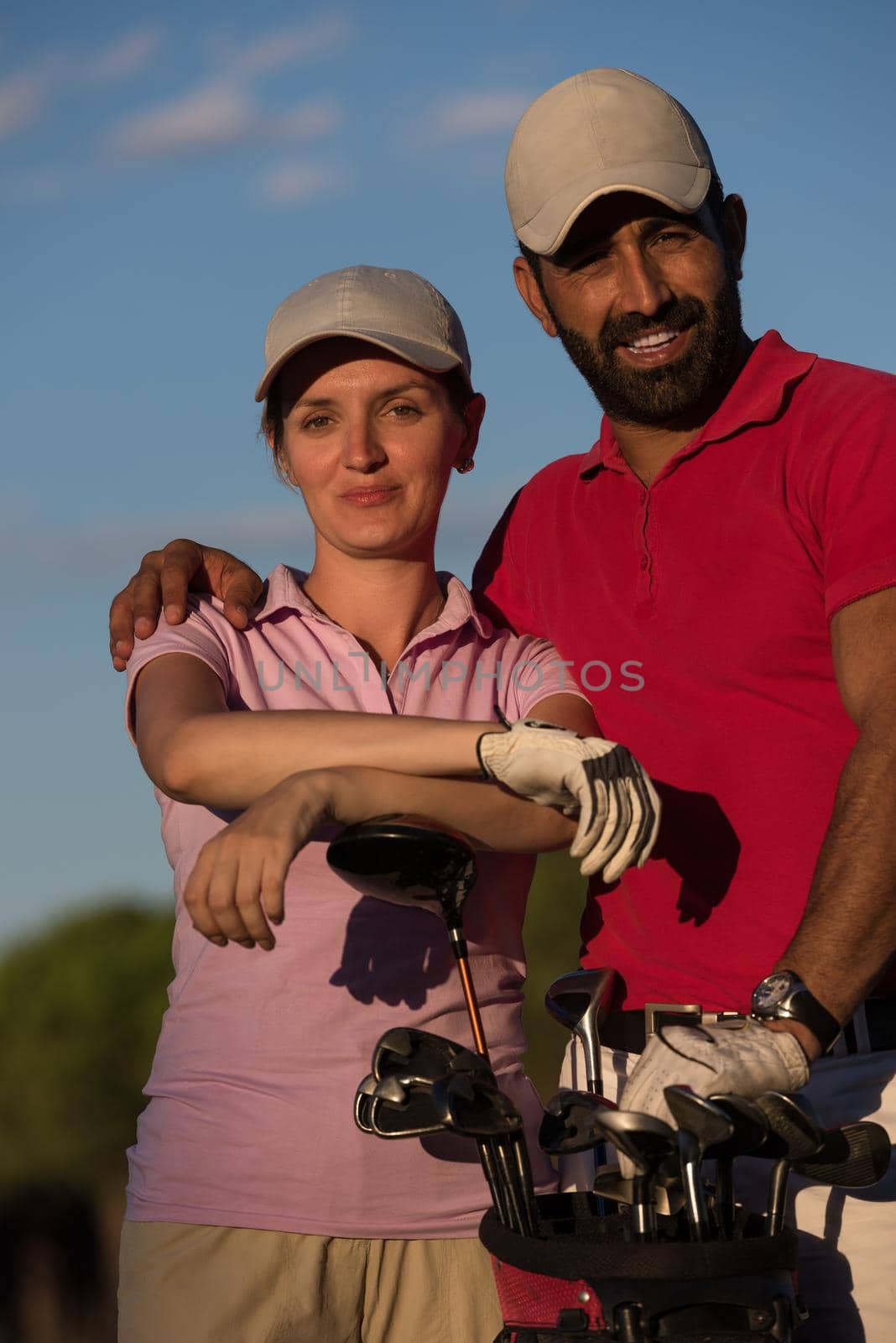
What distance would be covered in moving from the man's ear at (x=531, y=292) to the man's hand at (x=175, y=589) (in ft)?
2.83

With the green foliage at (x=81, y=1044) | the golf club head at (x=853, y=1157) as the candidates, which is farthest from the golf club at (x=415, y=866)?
the green foliage at (x=81, y=1044)

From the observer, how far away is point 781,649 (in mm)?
3082

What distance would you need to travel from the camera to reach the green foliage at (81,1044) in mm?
11078

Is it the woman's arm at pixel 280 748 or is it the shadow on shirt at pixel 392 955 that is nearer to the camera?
the woman's arm at pixel 280 748

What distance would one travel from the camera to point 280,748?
2570 mm

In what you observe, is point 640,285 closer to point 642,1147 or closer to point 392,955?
point 392,955

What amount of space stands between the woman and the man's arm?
0.41 m

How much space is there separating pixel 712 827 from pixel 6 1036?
30.2 ft

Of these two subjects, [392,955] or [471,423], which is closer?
[392,955]

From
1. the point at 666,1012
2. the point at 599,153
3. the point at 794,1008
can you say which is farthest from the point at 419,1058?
the point at 599,153

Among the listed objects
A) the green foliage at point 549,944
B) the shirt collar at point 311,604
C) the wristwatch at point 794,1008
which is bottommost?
the green foliage at point 549,944

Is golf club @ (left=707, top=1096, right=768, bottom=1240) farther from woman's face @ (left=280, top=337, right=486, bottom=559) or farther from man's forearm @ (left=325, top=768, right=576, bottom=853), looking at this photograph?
woman's face @ (left=280, top=337, right=486, bottom=559)

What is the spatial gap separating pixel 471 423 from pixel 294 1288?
1.61 metres

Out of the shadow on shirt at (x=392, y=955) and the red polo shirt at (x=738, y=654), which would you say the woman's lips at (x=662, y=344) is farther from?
the shadow on shirt at (x=392, y=955)
